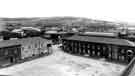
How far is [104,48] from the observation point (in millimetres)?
43031

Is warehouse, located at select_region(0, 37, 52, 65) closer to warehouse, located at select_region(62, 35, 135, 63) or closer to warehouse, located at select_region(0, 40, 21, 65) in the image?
warehouse, located at select_region(0, 40, 21, 65)

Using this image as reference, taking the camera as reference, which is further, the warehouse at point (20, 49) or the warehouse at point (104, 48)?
the warehouse at point (104, 48)

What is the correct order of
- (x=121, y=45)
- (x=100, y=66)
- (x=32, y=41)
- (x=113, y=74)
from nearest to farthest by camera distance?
(x=113, y=74)
(x=100, y=66)
(x=121, y=45)
(x=32, y=41)

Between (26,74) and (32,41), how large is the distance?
58.3 ft

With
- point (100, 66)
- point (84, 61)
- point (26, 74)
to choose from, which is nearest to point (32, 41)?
point (26, 74)

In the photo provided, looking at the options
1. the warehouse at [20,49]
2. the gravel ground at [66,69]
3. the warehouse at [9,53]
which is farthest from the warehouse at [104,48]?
the warehouse at [9,53]

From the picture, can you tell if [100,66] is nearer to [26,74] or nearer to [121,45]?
[121,45]

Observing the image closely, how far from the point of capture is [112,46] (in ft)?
135

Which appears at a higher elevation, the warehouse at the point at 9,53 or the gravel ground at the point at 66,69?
the warehouse at the point at 9,53

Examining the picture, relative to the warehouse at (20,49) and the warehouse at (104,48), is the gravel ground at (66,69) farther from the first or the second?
the warehouse at (104,48)

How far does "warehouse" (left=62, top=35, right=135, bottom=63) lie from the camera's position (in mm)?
38812

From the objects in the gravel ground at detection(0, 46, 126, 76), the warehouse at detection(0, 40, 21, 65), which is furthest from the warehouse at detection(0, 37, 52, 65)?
the gravel ground at detection(0, 46, 126, 76)

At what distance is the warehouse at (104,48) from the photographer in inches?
1528

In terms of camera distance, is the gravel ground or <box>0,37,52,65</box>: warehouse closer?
the gravel ground
